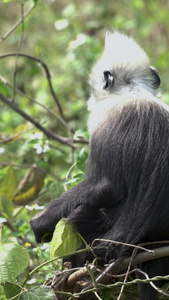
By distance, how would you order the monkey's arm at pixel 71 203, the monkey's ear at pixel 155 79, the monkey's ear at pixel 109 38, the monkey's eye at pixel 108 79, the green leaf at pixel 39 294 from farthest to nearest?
the monkey's ear at pixel 109 38, the monkey's ear at pixel 155 79, the monkey's eye at pixel 108 79, the monkey's arm at pixel 71 203, the green leaf at pixel 39 294

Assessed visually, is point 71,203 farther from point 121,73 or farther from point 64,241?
point 121,73

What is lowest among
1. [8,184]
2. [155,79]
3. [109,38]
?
[8,184]

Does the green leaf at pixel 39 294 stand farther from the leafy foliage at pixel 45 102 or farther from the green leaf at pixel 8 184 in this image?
the green leaf at pixel 8 184

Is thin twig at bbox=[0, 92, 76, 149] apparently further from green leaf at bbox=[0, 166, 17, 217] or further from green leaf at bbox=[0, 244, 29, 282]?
green leaf at bbox=[0, 244, 29, 282]

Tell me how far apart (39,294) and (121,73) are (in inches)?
58.7

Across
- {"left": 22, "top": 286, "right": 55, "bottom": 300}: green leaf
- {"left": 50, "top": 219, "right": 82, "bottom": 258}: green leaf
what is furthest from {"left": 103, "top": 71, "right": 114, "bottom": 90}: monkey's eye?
{"left": 22, "top": 286, "right": 55, "bottom": 300}: green leaf

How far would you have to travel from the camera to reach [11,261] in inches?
113

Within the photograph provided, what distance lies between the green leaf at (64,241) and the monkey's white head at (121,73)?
0.90 metres

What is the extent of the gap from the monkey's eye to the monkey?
0.27 ft

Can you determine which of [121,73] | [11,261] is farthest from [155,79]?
[11,261]

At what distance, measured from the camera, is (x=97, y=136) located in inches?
133

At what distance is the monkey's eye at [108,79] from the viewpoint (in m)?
3.70

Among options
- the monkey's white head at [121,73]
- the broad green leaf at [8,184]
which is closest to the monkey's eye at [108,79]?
the monkey's white head at [121,73]

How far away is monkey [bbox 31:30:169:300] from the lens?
3.04 meters
